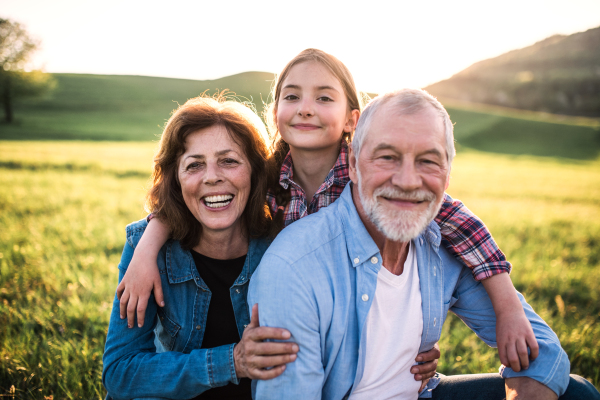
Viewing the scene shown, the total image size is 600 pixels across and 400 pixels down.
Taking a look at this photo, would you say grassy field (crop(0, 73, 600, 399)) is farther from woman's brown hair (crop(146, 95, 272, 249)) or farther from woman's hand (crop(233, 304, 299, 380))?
woman's hand (crop(233, 304, 299, 380))

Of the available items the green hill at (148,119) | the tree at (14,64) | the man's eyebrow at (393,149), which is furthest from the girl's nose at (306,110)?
the tree at (14,64)

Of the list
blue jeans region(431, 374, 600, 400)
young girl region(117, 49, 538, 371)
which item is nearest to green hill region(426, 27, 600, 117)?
young girl region(117, 49, 538, 371)

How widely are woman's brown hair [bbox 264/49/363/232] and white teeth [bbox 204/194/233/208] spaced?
531mm

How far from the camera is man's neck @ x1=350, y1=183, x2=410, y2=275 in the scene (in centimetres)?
210

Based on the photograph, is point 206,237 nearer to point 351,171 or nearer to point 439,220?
point 351,171

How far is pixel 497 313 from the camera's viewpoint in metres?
2.10

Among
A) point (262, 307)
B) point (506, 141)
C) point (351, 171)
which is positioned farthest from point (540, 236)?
point (506, 141)

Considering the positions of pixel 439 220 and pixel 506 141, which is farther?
pixel 506 141

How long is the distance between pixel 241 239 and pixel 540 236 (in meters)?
6.99

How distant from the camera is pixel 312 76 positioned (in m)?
3.17

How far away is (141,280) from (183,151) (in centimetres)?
88

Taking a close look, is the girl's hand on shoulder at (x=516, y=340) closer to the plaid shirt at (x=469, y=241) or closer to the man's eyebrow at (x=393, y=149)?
the plaid shirt at (x=469, y=241)

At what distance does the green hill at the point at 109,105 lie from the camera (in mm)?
30859

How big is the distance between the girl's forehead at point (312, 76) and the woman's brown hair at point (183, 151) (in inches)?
29.0
